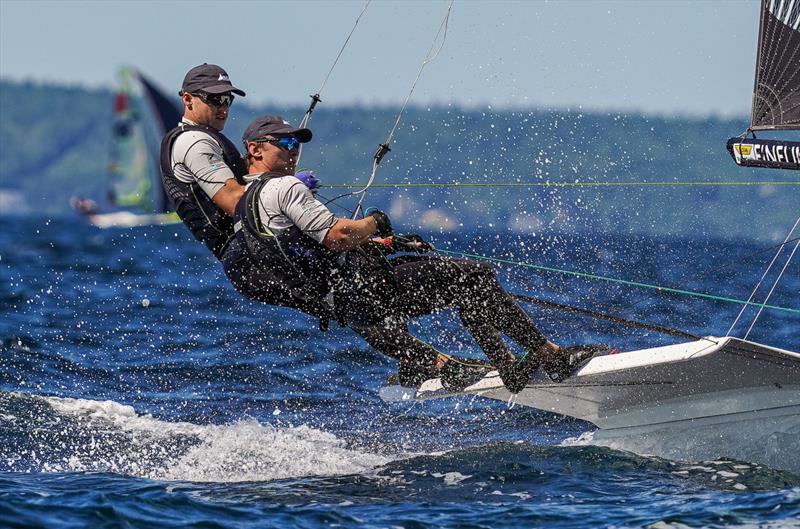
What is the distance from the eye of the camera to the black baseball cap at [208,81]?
21.2 feet

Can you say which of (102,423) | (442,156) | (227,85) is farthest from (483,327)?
(442,156)

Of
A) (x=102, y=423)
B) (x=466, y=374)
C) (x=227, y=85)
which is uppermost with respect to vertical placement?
(x=227, y=85)

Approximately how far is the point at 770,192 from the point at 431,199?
29880 millimetres

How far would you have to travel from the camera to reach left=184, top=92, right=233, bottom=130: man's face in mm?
6496

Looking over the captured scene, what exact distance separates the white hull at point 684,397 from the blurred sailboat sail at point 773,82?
1083 mm

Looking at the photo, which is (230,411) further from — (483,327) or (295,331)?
(295,331)

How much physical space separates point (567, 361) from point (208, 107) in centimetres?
231

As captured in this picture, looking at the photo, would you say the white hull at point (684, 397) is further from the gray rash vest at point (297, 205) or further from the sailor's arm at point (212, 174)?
the sailor's arm at point (212, 174)

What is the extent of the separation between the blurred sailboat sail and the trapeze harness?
2.05 m

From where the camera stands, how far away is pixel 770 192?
100875mm

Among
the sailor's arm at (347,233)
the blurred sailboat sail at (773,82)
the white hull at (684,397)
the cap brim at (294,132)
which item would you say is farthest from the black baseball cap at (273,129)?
the blurred sailboat sail at (773,82)

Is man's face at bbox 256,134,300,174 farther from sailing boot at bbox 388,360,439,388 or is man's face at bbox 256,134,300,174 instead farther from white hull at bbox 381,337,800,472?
white hull at bbox 381,337,800,472

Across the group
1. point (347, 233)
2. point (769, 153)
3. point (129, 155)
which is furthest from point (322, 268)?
point (129, 155)

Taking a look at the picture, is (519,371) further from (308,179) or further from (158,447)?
(158,447)
